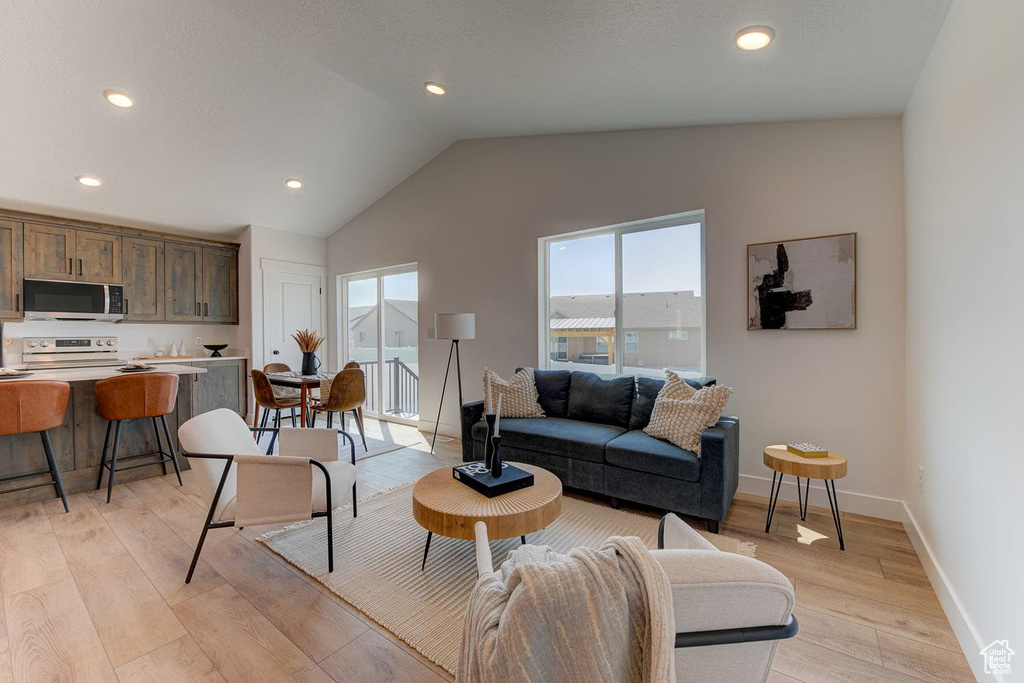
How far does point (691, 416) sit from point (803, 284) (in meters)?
1.21

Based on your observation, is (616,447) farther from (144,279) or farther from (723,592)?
(144,279)

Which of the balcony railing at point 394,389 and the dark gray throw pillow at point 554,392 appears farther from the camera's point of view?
the balcony railing at point 394,389

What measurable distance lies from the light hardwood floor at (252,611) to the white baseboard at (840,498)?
0.07 m

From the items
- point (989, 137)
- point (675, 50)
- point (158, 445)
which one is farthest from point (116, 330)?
point (989, 137)

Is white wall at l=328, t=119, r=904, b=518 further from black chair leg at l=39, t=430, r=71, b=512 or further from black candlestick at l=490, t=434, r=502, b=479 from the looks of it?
black chair leg at l=39, t=430, r=71, b=512

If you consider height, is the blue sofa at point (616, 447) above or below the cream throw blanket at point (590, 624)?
below

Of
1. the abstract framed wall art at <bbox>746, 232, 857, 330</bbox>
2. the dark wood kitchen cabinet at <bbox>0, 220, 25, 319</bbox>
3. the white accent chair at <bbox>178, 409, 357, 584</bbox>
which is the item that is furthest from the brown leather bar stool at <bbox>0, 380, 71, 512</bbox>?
the abstract framed wall art at <bbox>746, 232, 857, 330</bbox>

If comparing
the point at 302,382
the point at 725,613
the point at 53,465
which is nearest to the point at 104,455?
the point at 53,465

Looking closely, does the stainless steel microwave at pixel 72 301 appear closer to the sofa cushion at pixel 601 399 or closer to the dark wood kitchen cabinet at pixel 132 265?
the dark wood kitchen cabinet at pixel 132 265

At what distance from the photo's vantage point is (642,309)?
374 cm

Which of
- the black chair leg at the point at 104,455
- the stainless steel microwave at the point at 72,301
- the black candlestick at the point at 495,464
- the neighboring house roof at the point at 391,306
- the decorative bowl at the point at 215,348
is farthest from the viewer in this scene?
the decorative bowl at the point at 215,348

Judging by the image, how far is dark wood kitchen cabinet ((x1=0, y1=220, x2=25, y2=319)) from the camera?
4.11m

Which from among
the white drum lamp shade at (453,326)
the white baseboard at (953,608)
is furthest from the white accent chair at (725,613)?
the white drum lamp shade at (453,326)

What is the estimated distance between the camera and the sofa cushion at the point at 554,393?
369 cm
